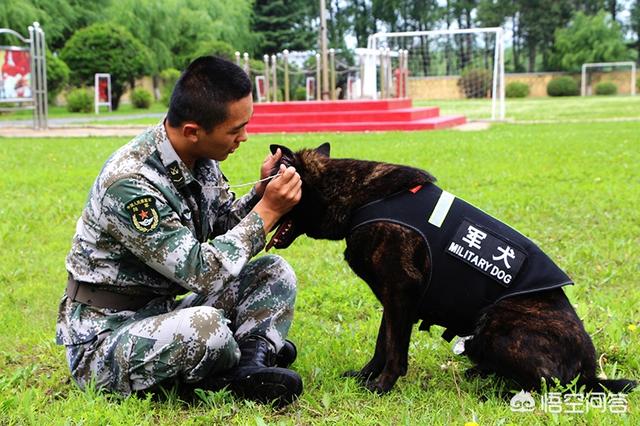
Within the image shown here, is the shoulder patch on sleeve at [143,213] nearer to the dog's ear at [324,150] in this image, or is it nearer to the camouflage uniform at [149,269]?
the camouflage uniform at [149,269]

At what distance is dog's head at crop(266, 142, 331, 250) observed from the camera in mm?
3135

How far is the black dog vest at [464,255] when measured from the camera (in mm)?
2900

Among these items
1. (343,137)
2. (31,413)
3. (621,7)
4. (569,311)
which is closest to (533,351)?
(569,311)

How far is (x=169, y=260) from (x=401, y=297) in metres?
0.98

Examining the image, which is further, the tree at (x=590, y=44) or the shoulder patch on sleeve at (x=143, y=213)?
the tree at (x=590, y=44)

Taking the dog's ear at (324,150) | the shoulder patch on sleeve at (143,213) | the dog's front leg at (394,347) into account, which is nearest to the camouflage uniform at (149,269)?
the shoulder patch on sleeve at (143,213)

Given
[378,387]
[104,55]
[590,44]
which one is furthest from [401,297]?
[590,44]

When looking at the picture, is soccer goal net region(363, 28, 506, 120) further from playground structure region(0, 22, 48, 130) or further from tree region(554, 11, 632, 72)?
playground structure region(0, 22, 48, 130)

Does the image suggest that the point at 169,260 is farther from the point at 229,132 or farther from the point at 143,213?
the point at 229,132

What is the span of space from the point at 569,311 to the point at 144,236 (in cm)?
174

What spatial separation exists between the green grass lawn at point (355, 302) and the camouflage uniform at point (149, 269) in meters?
0.17

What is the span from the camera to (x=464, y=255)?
2.91m

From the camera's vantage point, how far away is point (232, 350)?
291 centimetres
